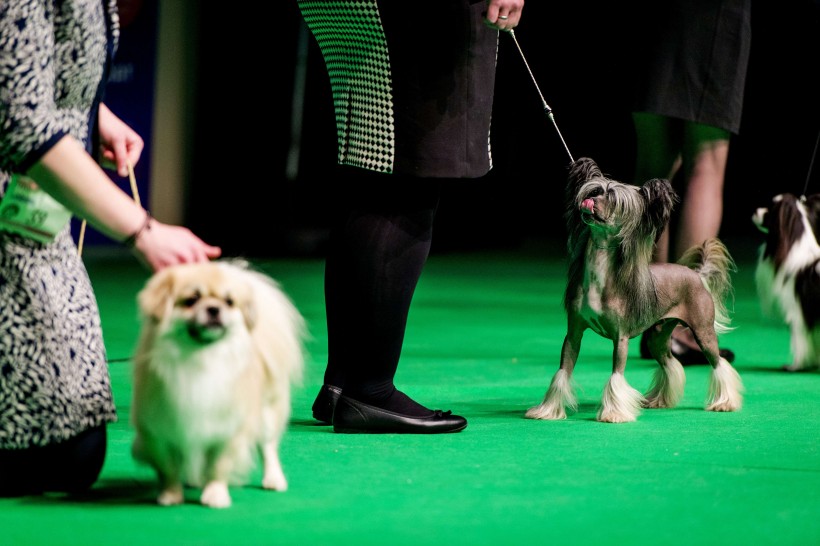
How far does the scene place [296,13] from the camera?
7969mm

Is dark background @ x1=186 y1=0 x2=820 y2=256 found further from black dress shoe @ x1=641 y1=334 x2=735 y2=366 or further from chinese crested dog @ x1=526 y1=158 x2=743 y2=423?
chinese crested dog @ x1=526 y1=158 x2=743 y2=423

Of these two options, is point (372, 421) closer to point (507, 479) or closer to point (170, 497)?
point (507, 479)

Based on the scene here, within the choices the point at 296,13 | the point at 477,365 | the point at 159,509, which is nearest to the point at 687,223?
the point at 477,365

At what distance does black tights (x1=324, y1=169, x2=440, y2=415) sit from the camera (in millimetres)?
2549

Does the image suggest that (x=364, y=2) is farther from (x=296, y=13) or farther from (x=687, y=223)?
(x=296, y=13)

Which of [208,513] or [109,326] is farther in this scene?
[109,326]

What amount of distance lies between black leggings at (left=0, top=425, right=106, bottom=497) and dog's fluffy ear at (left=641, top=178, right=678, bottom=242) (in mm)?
1403

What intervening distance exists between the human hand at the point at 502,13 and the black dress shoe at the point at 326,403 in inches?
33.0

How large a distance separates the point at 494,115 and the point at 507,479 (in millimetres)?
6535

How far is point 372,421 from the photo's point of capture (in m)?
2.56

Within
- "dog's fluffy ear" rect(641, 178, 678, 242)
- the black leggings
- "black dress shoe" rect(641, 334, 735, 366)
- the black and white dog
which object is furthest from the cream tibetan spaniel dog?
the black and white dog

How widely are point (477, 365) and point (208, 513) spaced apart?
195 centimetres

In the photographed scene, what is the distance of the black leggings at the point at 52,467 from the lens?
77.4 inches

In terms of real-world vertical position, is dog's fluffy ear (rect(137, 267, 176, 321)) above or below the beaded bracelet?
below
